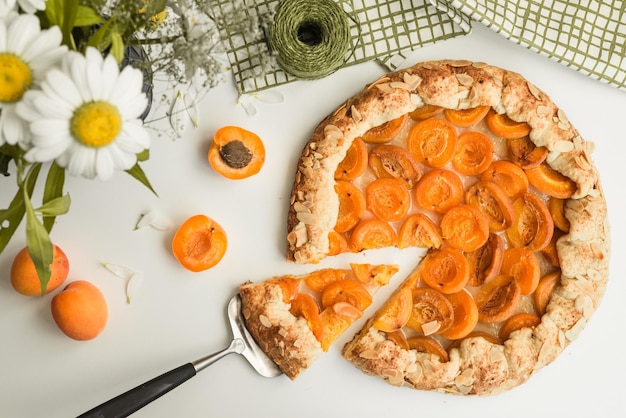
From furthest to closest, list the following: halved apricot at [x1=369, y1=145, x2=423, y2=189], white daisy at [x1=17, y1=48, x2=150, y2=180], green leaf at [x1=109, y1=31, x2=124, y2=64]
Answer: halved apricot at [x1=369, y1=145, x2=423, y2=189]
green leaf at [x1=109, y1=31, x2=124, y2=64]
white daisy at [x1=17, y1=48, x2=150, y2=180]

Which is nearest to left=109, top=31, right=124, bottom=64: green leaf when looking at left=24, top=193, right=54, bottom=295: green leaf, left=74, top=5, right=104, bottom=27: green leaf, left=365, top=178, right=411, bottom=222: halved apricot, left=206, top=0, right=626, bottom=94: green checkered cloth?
left=74, top=5, right=104, bottom=27: green leaf

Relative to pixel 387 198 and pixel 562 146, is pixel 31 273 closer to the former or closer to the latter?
pixel 387 198

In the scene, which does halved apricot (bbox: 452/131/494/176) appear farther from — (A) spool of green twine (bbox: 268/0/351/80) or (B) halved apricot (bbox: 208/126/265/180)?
(B) halved apricot (bbox: 208/126/265/180)

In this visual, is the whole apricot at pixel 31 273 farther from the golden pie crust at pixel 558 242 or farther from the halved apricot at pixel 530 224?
the halved apricot at pixel 530 224

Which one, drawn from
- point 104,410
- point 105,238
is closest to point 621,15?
point 105,238

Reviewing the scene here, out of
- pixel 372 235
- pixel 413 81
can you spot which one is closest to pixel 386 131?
pixel 413 81
